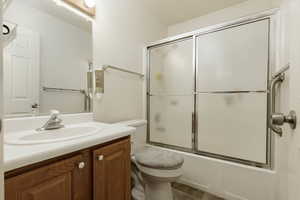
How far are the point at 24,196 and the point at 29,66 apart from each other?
86 cm

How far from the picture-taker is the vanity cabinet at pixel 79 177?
1.81 feet

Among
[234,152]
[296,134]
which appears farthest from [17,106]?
[234,152]

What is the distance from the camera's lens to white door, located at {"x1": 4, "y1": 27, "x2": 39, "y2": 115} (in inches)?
37.0

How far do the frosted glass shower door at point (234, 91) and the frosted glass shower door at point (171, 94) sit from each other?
0.55ft

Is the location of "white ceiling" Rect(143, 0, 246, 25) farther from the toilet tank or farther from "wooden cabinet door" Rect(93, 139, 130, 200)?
"wooden cabinet door" Rect(93, 139, 130, 200)

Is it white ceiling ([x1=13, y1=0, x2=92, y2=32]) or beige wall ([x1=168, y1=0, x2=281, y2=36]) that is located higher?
beige wall ([x1=168, y1=0, x2=281, y2=36])

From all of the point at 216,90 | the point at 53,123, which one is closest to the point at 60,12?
the point at 53,123

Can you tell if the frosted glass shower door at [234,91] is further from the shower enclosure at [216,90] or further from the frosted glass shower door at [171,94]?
the frosted glass shower door at [171,94]

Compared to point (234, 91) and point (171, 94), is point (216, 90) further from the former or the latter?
point (171, 94)

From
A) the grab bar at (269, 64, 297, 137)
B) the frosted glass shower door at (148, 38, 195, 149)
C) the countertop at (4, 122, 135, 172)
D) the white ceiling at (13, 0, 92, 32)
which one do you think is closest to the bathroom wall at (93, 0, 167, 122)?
the white ceiling at (13, 0, 92, 32)

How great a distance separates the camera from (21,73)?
3.28 ft

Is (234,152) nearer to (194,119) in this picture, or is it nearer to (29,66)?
(194,119)

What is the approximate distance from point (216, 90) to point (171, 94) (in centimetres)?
59

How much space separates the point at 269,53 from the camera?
4.36 feet
